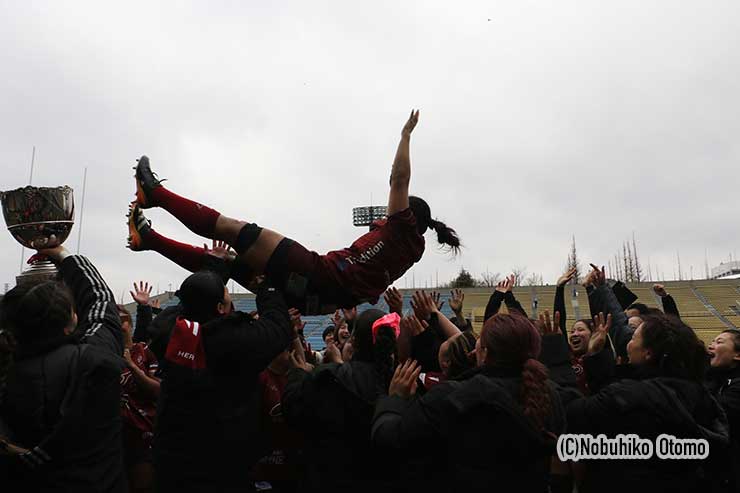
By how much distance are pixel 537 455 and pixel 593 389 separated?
109cm

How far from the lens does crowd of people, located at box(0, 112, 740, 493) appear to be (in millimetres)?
2369

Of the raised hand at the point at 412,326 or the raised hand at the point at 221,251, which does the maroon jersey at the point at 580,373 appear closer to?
the raised hand at the point at 412,326

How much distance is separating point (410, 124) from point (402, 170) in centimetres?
31

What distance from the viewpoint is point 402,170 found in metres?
3.80

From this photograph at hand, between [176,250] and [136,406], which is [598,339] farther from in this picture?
[136,406]

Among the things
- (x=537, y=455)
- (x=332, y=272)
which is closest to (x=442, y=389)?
(x=537, y=455)

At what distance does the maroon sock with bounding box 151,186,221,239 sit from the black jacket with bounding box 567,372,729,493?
7.72 feet

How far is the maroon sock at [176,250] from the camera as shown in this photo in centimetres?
404

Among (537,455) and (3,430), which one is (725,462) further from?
(3,430)

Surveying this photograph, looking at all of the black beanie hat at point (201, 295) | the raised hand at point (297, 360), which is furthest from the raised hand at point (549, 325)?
the black beanie hat at point (201, 295)

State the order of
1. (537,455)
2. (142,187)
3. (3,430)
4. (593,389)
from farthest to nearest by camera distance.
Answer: (142,187), (593,389), (537,455), (3,430)

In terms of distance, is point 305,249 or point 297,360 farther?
point 305,249

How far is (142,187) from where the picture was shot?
388cm

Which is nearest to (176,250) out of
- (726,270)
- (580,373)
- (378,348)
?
(378,348)
